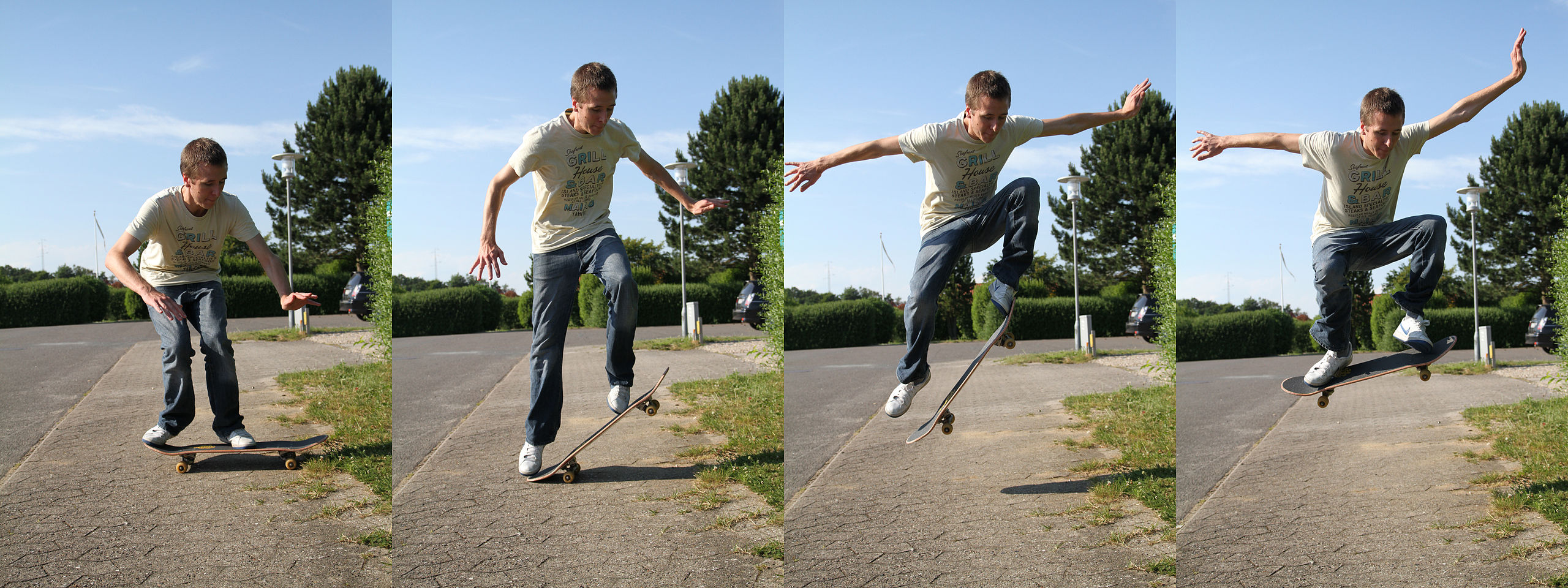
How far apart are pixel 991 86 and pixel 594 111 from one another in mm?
2253

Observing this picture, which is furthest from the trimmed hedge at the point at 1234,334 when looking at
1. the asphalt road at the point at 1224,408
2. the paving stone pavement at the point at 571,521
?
the paving stone pavement at the point at 571,521

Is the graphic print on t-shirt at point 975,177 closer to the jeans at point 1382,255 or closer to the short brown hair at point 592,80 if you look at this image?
the jeans at point 1382,255

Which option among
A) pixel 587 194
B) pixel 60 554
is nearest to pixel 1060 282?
pixel 587 194

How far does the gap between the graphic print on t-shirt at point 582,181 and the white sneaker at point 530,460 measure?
1.52 meters

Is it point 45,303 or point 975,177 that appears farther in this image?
point 45,303

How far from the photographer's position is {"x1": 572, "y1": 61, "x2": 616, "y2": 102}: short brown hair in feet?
14.0

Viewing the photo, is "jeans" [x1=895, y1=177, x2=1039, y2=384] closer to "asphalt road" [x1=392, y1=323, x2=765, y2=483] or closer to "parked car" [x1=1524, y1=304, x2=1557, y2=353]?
"asphalt road" [x1=392, y1=323, x2=765, y2=483]

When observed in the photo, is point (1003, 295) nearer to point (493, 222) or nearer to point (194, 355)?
point (493, 222)

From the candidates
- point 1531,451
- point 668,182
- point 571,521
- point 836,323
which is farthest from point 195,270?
point 1531,451

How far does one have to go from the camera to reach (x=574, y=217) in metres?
4.52

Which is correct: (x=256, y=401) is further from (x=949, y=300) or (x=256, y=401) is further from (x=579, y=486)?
(x=949, y=300)

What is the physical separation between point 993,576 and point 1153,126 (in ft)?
A: 14.5

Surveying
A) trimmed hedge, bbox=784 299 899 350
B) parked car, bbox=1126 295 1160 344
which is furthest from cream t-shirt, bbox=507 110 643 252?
parked car, bbox=1126 295 1160 344

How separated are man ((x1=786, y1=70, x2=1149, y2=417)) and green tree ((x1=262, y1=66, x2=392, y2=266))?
7.73 metres
